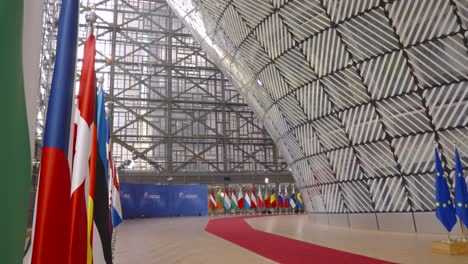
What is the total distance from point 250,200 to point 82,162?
145 feet

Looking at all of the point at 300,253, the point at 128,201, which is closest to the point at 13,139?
the point at 300,253

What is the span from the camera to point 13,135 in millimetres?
1916

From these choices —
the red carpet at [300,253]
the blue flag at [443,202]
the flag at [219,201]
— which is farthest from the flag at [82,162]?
the flag at [219,201]

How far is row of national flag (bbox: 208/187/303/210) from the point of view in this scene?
46.5 metres

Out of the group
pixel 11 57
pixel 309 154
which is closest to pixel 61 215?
pixel 11 57

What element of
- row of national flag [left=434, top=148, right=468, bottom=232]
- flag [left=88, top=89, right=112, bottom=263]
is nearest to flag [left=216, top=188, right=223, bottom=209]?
row of national flag [left=434, top=148, right=468, bottom=232]

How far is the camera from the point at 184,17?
28438 millimetres

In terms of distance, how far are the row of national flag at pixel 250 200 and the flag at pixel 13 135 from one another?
4465 cm

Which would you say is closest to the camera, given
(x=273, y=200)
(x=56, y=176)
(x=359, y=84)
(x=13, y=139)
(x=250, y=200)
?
(x=13, y=139)

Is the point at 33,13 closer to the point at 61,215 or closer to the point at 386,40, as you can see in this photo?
the point at 61,215

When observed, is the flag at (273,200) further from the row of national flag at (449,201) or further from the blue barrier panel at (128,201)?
the row of national flag at (449,201)

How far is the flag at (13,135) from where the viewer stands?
1853mm

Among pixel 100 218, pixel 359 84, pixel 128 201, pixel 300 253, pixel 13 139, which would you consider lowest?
pixel 300 253

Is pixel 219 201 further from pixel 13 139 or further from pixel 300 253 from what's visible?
pixel 13 139
